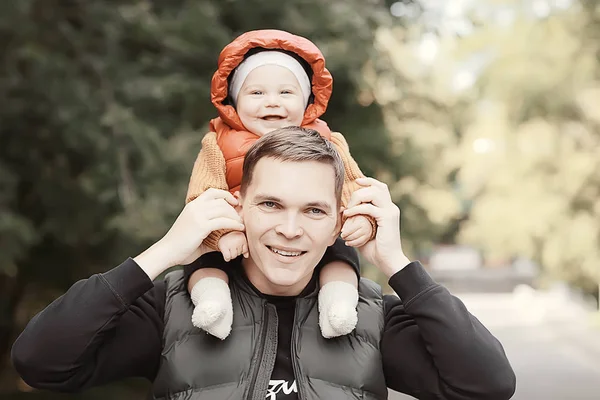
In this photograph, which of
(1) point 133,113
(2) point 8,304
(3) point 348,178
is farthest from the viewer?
(2) point 8,304

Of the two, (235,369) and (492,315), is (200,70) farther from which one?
(492,315)

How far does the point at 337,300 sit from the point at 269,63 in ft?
2.39

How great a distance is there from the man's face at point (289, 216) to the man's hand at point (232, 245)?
0.07ft

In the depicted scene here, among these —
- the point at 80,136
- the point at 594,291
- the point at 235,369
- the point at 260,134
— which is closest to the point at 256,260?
the point at 235,369

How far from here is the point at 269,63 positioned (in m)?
2.29

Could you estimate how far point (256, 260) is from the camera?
2.04 m

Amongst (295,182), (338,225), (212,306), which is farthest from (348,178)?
(212,306)

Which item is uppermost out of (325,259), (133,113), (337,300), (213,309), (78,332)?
(133,113)

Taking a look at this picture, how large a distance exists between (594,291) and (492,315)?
7.80 ft

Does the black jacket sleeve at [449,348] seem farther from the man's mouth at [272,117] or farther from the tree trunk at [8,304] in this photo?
the tree trunk at [8,304]

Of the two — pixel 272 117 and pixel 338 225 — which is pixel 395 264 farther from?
pixel 272 117

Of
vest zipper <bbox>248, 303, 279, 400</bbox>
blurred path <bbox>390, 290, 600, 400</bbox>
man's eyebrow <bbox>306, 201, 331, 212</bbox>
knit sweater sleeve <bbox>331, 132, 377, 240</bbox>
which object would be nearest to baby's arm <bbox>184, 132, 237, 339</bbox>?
vest zipper <bbox>248, 303, 279, 400</bbox>

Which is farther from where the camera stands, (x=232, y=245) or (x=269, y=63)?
(x=269, y=63)

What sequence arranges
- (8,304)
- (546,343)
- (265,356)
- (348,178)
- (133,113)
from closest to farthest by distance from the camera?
(265,356), (348,178), (133,113), (8,304), (546,343)
